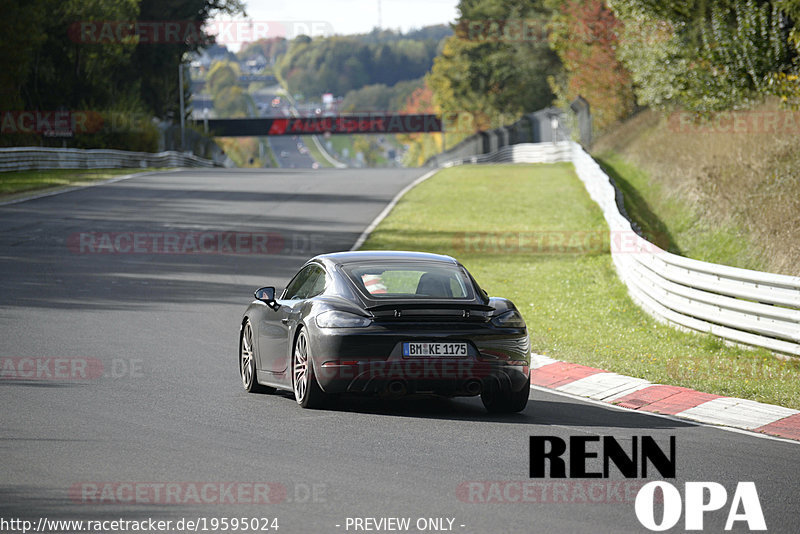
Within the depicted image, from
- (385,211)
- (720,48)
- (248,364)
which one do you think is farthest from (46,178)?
(248,364)

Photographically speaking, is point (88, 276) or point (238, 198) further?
point (238, 198)

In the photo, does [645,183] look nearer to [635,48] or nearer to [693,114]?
[693,114]

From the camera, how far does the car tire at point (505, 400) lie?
31.9 ft

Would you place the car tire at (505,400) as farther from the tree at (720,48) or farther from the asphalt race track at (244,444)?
the tree at (720,48)

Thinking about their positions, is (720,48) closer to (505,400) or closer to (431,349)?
(505,400)

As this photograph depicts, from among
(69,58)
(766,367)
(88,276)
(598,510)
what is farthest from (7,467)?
(69,58)

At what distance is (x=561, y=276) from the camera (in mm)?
21672

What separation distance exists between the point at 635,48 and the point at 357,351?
39787 millimetres

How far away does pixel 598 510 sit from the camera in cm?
650

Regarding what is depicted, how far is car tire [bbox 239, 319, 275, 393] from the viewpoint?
11.0 meters

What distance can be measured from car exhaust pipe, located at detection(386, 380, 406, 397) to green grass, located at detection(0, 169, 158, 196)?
29.5 metres

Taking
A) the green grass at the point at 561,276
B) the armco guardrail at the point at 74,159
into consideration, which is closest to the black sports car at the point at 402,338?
the green grass at the point at 561,276

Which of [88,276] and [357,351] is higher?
[357,351]

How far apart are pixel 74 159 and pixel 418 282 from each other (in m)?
45.3
